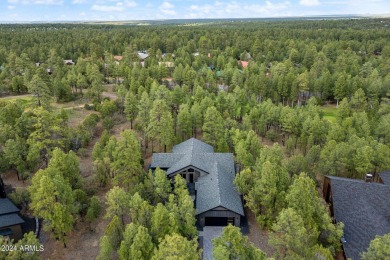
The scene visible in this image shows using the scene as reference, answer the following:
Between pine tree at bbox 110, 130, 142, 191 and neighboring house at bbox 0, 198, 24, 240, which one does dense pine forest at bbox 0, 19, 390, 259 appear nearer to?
pine tree at bbox 110, 130, 142, 191

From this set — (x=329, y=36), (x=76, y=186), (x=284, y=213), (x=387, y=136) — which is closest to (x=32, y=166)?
(x=76, y=186)

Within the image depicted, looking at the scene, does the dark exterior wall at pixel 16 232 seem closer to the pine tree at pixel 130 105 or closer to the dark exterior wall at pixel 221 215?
the dark exterior wall at pixel 221 215

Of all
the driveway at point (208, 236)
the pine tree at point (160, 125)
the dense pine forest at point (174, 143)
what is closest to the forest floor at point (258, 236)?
the dense pine forest at point (174, 143)

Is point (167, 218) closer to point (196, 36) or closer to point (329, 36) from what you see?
point (196, 36)

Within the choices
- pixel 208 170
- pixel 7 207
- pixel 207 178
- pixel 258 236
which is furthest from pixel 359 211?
pixel 7 207

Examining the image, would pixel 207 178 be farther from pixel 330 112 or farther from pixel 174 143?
pixel 330 112

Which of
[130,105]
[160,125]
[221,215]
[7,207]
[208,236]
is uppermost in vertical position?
[130,105]
